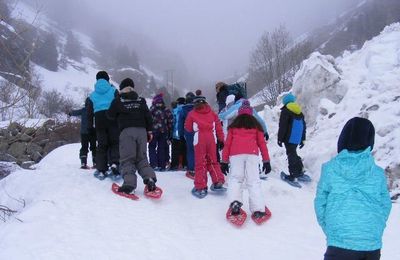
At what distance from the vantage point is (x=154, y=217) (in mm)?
6910

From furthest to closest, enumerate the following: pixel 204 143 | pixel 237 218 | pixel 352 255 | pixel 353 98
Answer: pixel 353 98
pixel 204 143
pixel 237 218
pixel 352 255

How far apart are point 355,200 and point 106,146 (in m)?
5.74

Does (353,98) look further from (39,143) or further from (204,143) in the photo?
(39,143)

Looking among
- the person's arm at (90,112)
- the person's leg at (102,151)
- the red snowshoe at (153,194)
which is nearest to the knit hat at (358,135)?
the red snowshoe at (153,194)

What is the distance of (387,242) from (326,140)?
16.7 ft

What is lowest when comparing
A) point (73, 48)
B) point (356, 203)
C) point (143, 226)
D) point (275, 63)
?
point (143, 226)

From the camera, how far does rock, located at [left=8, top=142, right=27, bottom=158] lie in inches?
837

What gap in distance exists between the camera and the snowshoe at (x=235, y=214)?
6.92 metres

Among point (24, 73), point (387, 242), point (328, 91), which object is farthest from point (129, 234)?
point (328, 91)

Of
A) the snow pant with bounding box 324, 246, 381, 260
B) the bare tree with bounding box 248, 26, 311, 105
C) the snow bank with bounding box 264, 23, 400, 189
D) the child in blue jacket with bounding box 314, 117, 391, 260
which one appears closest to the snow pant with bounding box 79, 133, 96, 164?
the snow bank with bounding box 264, 23, 400, 189

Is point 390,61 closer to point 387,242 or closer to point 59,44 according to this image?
point 387,242

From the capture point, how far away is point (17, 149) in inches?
851

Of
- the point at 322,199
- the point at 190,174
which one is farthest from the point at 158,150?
the point at 322,199

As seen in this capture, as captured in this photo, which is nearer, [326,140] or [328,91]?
[326,140]
